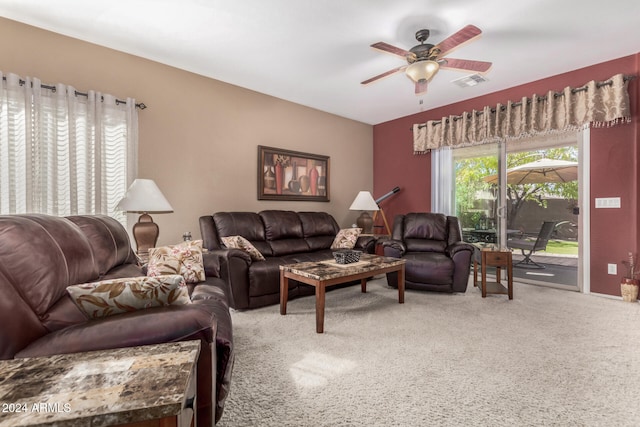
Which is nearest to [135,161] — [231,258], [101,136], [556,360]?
[101,136]

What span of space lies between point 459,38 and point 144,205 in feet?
9.76

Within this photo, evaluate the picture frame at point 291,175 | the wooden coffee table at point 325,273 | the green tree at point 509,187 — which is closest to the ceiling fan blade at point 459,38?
the wooden coffee table at point 325,273

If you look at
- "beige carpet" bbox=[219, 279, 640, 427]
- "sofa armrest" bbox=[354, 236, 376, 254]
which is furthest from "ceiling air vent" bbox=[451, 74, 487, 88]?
"beige carpet" bbox=[219, 279, 640, 427]

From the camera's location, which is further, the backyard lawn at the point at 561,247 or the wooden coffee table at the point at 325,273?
the backyard lawn at the point at 561,247

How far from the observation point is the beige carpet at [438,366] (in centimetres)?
143

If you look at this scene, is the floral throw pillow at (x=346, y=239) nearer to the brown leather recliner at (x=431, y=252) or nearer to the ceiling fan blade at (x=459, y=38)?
the brown leather recliner at (x=431, y=252)

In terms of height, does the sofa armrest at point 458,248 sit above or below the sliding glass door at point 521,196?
below

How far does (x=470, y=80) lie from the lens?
3742 millimetres

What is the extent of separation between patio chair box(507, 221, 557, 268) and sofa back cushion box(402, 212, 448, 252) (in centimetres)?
121

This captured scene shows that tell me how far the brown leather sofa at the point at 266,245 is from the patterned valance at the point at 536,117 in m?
2.11

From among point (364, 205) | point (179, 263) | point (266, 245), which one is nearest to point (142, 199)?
point (179, 263)

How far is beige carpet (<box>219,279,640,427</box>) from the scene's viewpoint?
1428 mm

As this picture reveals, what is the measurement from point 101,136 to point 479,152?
4.82m

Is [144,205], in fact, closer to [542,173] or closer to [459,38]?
[459,38]
